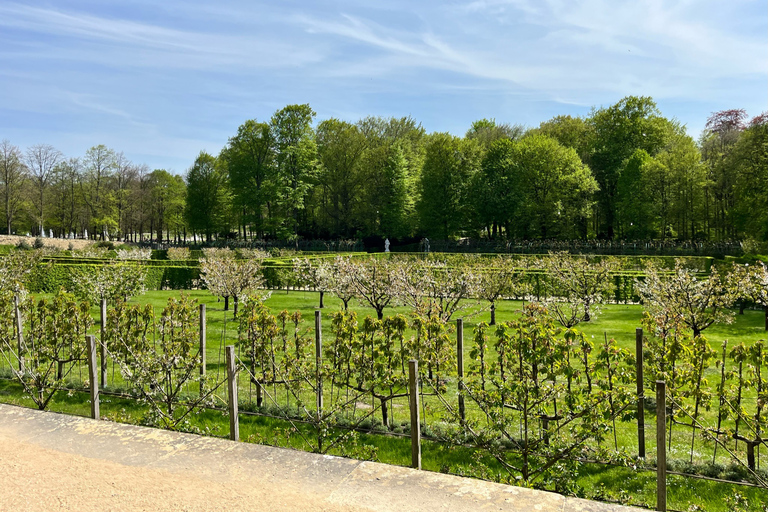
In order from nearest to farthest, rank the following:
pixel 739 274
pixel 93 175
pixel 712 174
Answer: pixel 739 274 < pixel 712 174 < pixel 93 175

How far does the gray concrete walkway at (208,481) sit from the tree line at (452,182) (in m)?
32.8

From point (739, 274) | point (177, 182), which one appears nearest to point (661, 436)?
point (739, 274)

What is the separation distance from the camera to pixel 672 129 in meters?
47.3

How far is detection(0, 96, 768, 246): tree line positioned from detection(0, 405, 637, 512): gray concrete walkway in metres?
32.8

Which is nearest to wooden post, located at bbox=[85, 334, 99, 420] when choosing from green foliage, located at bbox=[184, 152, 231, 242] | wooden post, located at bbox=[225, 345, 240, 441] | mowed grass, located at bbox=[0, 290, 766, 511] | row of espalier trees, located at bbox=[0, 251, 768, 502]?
row of espalier trees, located at bbox=[0, 251, 768, 502]

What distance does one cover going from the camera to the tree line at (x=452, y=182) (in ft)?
128

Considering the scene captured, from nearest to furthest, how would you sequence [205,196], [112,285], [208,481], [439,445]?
[208,481] < [439,445] < [112,285] < [205,196]

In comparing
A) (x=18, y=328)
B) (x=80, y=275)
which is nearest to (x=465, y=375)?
(x=18, y=328)

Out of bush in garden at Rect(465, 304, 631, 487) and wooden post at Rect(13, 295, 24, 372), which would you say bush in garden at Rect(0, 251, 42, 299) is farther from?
Result: bush in garden at Rect(465, 304, 631, 487)

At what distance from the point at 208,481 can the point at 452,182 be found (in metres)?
42.3

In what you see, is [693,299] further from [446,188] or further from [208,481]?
[446,188]

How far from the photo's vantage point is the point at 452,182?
44031 millimetres

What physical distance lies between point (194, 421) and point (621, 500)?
5.30m

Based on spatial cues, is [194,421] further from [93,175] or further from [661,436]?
[93,175]
